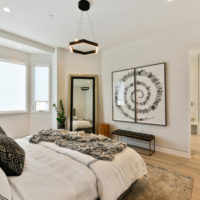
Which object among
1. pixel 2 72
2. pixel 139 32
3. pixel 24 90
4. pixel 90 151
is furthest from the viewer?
pixel 24 90

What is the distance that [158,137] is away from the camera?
3564mm

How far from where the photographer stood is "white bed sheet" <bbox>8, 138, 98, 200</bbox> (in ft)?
3.46

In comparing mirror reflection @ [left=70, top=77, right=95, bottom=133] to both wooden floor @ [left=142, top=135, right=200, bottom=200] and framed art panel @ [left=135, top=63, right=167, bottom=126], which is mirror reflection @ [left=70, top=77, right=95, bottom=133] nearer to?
framed art panel @ [left=135, top=63, right=167, bottom=126]

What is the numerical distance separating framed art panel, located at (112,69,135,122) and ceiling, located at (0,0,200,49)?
109 cm

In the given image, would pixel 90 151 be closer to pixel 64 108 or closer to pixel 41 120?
pixel 64 108

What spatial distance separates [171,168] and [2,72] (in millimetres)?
5131

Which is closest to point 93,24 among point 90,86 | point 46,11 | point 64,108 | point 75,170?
point 46,11

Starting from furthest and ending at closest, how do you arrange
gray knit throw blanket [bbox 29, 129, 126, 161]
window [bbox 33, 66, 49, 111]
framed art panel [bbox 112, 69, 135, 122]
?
window [bbox 33, 66, 49, 111] → framed art panel [bbox 112, 69, 135, 122] → gray knit throw blanket [bbox 29, 129, 126, 161]

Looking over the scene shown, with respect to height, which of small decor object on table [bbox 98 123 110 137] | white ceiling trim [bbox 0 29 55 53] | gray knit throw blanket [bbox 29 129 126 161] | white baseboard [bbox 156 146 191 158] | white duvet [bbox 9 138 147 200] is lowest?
white baseboard [bbox 156 146 191 158]

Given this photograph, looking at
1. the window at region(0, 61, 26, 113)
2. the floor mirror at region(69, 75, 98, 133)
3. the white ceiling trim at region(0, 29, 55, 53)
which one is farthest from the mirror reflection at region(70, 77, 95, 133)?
the window at region(0, 61, 26, 113)

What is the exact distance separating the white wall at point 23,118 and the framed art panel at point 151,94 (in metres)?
3.14

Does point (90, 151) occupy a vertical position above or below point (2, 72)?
below

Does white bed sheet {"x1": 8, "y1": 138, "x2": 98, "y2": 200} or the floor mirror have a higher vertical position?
the floor mirror

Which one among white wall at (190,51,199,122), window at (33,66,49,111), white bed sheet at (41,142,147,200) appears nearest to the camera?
white bed sheet at (41,142,147,200)
